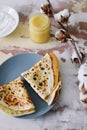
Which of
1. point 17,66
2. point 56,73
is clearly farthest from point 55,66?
point 17,66

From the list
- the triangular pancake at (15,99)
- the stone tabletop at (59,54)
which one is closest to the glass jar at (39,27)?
the stone tabletop at (59,54)

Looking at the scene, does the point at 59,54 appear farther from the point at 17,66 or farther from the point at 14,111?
the point at 14,111

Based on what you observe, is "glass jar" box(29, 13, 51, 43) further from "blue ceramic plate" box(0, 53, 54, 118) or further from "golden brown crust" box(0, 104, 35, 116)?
"golden brown crust" box(0, 104, 35, 116)

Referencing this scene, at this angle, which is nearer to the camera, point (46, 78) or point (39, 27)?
point (46, 78)

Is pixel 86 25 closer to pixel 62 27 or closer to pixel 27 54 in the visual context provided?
pixel 62 27

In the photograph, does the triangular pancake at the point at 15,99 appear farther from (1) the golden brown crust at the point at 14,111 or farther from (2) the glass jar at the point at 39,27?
(2) the glass jar at the point at 39,27

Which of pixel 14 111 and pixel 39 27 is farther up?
pixel 39 27
